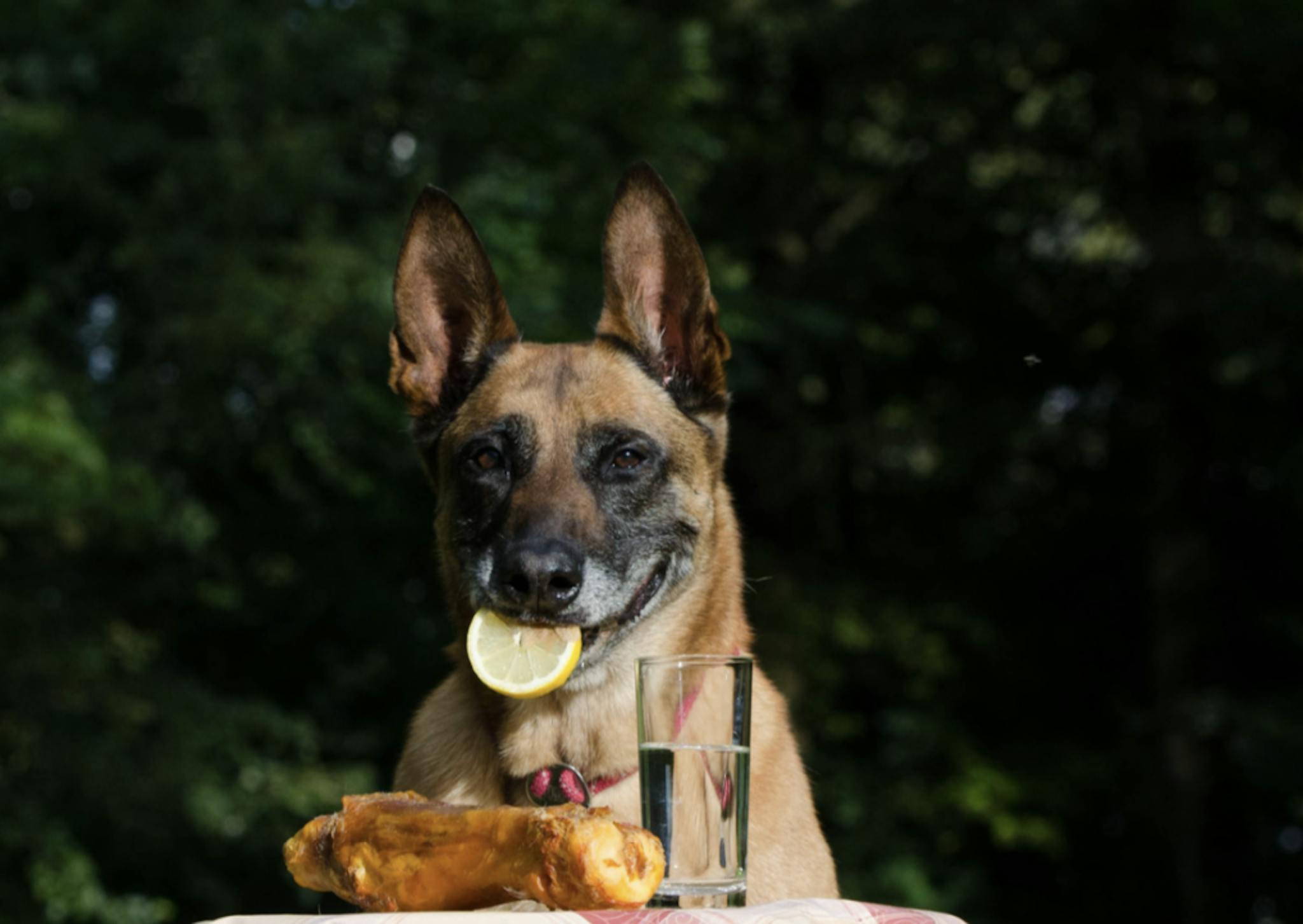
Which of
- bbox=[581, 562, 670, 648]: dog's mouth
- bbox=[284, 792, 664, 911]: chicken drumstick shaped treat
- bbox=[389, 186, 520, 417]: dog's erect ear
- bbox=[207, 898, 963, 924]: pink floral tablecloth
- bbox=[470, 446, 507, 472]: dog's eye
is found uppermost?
bbox=[389, 186, 520, 417]: dog's erect ear

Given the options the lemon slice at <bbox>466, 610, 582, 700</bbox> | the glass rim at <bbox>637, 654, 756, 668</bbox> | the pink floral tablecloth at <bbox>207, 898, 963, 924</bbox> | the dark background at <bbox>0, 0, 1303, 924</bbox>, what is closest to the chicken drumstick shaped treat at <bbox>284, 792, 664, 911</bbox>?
the pink floral tablecloth at <bbox>207, 898, 963, 924</bbox>

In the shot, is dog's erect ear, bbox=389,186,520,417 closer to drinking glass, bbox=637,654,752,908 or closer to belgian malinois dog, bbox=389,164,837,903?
belgian malinois dog, bbox=389,164,837,903

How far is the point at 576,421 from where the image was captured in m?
3.62

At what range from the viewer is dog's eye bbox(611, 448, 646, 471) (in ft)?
11.8

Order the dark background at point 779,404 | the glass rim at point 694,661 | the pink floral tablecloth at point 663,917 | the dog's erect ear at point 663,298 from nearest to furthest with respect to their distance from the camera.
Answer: the pink floral tablecloth at point 663,917
the glass rim at point 694,661
the dog's erect ear at point 663,298
the dark background at point 779,404

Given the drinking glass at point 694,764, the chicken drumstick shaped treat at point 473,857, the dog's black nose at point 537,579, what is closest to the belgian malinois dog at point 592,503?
the dog's black nose at point 537,579

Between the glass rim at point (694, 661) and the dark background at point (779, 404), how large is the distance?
9.67 metres

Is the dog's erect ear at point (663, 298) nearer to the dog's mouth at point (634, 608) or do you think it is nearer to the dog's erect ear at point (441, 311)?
the dog's erect ear at point (441, 311)

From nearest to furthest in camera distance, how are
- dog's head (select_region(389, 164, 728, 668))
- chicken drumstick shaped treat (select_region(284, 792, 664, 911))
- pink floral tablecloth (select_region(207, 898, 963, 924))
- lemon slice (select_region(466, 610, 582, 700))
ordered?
pink floral tablecloth (select_region(207, 898, 963, 924))
chicken drumstick shaped treat (select_region(284, 792, 664, 911))
lemon slice (select_region(466, 610, 582, 700))
dog's head (select_region(389, 164, 728, 668))

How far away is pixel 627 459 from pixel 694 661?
1.46 meters

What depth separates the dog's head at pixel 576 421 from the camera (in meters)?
3.28

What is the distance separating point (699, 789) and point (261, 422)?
11.4 m

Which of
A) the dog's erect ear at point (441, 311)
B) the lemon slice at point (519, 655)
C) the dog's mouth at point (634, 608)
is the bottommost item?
the lemon slice at point (519, 655)

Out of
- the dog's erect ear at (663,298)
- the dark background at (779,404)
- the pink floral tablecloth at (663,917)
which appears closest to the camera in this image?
the pink floral tablecloth at (663,917)
